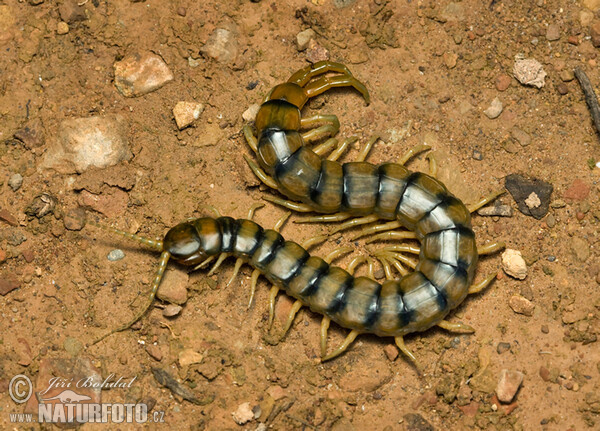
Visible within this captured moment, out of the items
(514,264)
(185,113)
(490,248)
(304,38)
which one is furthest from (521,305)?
(185,113)

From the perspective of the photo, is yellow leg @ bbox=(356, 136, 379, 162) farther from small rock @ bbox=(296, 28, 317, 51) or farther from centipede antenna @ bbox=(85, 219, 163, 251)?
centipede antenna @ bbox=(85, 219, 163, 251)

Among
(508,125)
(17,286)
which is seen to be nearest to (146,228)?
(17,286)

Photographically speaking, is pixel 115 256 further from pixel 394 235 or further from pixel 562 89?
pixel 562 89

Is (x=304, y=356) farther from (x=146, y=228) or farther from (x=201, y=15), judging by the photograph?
(x=201, y=15)

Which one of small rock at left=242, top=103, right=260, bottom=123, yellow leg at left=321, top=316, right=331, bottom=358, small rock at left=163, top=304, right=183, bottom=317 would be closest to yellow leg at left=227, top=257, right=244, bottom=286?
small rock at left=163, top=304, right=183, bottom=317

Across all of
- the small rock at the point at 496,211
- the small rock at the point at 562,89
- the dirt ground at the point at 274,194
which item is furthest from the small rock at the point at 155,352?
the small rock at the point at 562,89

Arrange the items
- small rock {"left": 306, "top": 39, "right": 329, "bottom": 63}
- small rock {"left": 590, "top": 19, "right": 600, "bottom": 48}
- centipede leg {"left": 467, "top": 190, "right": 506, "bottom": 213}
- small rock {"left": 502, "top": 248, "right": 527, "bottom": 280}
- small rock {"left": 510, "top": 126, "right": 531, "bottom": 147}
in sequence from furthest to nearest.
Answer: small rock {"left": 306, "top": 39, "right": 329, "bottom": 63}
small rock {"left": 590, "top": 19, "right": 600, "bottom": 48}
small rock {"left": 510, "top": 126, "right": 531, "bottom": 147}
centipede leg {"left": 467, "top": 190, "right": 506, "bottom": 213}
small rock {"left": 502, "top": 248, "right": 527, "bottom": 280}

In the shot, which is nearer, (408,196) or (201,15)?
(408,196)
